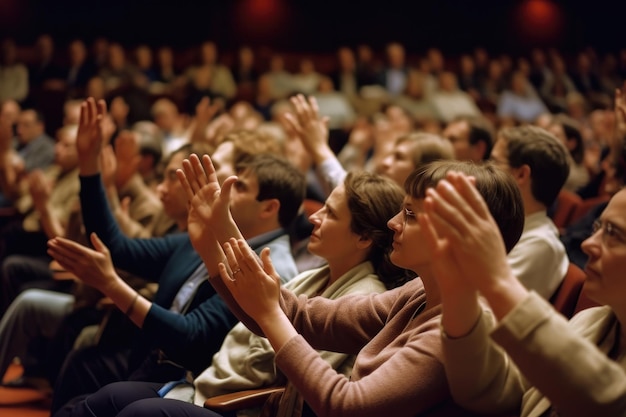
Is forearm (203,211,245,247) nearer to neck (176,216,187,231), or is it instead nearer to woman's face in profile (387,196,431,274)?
woman's face in profile (387,196,431,274)

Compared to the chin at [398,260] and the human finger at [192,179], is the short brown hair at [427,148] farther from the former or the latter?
the chin at [398,260]

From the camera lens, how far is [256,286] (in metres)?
1.29

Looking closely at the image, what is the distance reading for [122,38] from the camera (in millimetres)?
9281

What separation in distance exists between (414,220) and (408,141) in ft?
4.32

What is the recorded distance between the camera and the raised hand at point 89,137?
209 centimetres

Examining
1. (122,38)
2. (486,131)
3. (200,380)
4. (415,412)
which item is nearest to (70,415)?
(200,380)

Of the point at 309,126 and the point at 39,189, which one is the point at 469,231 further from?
the point at 39,189

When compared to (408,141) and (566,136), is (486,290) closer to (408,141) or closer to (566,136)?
(408,141)

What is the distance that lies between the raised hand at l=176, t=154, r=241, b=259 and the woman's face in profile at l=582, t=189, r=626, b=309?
26.9 inches

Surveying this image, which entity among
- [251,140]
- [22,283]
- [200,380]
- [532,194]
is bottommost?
[22,283]

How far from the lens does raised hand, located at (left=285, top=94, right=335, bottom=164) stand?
2.33m

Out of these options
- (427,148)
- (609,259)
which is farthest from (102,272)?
(427,148)

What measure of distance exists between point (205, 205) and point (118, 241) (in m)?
0.71

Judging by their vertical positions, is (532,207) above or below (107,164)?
below
